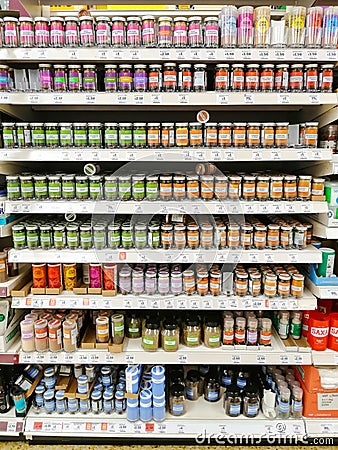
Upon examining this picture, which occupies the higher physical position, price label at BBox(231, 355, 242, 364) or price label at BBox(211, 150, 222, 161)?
price label at BBox(211, 150, 222, 161)

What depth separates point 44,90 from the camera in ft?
6.63

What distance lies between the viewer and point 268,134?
2029mm

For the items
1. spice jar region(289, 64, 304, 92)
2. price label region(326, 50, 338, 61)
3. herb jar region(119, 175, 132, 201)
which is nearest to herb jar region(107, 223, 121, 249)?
herb jar region(119, 175, 132, 201)

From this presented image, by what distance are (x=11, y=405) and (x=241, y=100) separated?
6.82 ft

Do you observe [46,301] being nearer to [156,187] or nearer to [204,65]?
[156,187]

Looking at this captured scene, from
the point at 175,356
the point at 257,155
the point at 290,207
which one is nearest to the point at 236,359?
the point at 175,356

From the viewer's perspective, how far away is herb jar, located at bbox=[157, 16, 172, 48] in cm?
194

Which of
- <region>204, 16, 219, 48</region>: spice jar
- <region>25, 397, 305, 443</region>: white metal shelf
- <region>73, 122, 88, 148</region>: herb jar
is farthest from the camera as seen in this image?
<region>25, 397, 305, 443</region>: white metal shelf

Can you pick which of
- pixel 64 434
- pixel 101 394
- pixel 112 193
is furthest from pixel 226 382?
pixel 112 193

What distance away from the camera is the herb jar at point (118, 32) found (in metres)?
1.94

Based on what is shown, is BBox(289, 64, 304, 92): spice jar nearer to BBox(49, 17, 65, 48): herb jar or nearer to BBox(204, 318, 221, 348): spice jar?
BBox(49, 17, 65, 48): herb jar

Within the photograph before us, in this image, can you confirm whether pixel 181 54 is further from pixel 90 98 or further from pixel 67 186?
pixel 67 186

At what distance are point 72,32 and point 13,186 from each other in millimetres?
819

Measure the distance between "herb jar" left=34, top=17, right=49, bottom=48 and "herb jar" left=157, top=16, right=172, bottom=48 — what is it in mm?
545
